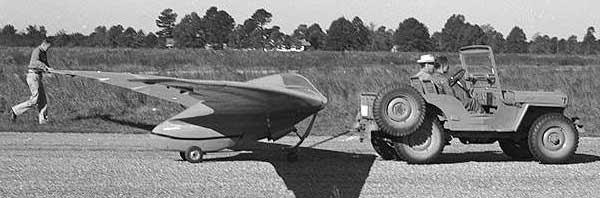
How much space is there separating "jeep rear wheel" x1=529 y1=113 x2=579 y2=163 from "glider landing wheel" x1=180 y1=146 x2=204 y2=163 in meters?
4.54

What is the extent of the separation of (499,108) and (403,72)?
16594 millimetres

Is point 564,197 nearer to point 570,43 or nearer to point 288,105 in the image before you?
point 288,105

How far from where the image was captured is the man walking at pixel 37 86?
53.9ft

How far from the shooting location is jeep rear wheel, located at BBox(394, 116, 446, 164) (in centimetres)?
1138

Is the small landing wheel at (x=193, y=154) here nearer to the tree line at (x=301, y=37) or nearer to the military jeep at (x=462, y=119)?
the military jeep at (x=462, y=119)

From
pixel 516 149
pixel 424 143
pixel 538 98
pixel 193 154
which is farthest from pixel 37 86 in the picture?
pixel 538 98

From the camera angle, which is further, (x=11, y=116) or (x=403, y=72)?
(x=403, y=72)

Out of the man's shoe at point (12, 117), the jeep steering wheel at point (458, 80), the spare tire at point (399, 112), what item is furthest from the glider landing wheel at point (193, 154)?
the man's shoe at point (12, 117)

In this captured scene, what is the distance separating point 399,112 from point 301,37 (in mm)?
62821

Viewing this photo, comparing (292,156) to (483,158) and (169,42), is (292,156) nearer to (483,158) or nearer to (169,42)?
(483,158)

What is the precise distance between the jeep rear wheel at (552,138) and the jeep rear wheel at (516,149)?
1.40ft

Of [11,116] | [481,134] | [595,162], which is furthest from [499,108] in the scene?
[11,116]

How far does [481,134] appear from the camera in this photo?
1162 cm

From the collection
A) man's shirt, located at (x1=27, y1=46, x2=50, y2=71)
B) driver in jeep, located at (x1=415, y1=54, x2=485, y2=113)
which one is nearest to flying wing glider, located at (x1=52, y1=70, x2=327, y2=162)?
driver in jeep, located at (x1=415, y1=54, x2=485, y2=113)
